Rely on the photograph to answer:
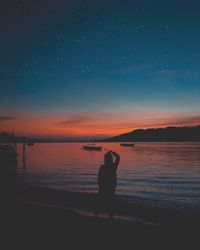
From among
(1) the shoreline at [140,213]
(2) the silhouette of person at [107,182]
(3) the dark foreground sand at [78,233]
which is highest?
(2) the silhouette of person at [107,182]

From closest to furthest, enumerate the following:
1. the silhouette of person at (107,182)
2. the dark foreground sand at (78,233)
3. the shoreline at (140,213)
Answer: the dark foreground sand at (78,233)
the silhouette of person at (107,182)
the shoreline at (140,213)

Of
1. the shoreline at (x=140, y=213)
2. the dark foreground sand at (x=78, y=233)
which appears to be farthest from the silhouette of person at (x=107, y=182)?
the shoreline at (x=140, y=213)

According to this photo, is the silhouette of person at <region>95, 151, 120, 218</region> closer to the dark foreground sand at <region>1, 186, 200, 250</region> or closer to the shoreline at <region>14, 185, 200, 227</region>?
the dark foreground sand at <region>1, 186, 200, 250</region>

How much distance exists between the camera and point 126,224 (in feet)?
32.5

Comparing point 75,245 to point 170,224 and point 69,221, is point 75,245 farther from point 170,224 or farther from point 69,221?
point 170,224

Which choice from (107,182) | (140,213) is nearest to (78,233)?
(107,182)

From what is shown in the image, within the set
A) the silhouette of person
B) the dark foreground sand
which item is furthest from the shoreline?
the silhouette of person

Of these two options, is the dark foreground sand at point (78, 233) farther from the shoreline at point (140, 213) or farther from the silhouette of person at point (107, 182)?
the silhouette of person at point (107, 182)

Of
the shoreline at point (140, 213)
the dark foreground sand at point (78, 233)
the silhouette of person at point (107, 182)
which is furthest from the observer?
the shoreline at point (140, 213)

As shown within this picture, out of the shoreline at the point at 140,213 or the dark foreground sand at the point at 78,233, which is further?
the shoreline at the point at 140,213

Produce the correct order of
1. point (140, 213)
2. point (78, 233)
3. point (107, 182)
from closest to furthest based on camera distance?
point (78, 233), point (107, 182), point (140, 213)

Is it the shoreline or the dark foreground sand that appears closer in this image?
the dark foreground sand

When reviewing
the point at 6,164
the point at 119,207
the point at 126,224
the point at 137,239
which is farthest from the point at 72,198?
the point at 6,164

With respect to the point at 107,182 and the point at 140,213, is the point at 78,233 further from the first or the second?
the point at 140,213
